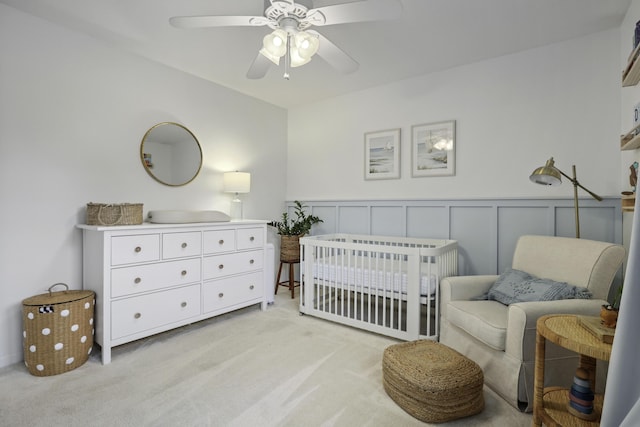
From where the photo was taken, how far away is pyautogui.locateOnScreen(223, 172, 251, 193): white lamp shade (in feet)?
11.7

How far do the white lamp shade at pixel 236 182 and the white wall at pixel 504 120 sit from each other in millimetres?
1124

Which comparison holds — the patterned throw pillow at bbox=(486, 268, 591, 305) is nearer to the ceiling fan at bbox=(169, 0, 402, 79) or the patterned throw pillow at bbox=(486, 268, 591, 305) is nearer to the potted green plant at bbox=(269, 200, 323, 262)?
the ceiling fan at bbox=(169, 0, 402, 79)

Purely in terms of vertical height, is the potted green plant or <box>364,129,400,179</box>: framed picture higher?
<box>364,129,400,179</box>: framed picture

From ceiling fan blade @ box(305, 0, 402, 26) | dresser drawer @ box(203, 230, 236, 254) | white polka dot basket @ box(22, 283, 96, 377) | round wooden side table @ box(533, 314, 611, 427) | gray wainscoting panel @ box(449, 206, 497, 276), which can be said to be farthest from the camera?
gray wainscoting panel @ box(449, 206, 497, 276)

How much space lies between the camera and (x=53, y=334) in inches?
83.3

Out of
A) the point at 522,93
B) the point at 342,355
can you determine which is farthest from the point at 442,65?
the point at 342,355

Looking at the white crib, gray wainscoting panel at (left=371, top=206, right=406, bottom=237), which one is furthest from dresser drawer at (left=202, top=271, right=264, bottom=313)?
gray wainscoting panel at (left=371, top=206, right=406, bottom=237)

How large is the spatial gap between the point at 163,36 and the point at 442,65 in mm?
2504

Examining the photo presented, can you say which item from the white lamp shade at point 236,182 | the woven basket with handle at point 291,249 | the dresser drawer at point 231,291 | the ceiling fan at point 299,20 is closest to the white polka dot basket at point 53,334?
the dresser drawer at point 231,291

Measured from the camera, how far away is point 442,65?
Answer: 3.13 metres

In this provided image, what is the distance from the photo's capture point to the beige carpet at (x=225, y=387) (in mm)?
1687

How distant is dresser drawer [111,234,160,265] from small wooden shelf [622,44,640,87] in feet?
10.5

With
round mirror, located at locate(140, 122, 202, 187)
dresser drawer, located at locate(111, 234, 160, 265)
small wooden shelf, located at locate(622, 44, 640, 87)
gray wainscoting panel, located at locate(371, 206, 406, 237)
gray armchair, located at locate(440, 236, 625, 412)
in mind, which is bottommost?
gray armchair, located at locate(440, 236, 625, 412)

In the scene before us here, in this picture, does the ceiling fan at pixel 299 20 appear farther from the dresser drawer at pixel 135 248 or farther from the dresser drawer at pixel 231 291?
the dresser drawer at pixel 231 291
